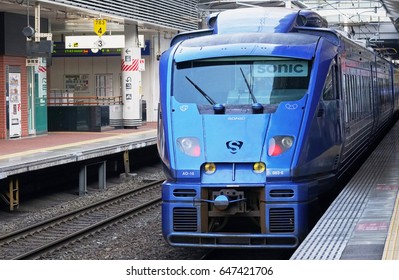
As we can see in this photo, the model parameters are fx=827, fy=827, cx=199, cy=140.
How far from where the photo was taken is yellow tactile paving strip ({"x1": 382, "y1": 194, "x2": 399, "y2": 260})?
714 centimetres

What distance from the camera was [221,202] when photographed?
9.28 meters

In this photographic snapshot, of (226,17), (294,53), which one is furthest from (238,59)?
(226,17)

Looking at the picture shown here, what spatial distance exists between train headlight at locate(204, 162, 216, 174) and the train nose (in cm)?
34

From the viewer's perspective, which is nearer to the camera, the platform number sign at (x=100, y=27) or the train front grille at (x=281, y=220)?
the train front grille at (x=281, y=220)

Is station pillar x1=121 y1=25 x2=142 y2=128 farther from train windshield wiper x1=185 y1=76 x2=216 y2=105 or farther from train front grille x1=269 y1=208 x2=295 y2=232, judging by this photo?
train front grille x1=269 y1=208 x2=295 y2=232

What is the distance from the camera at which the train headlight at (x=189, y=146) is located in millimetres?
9656

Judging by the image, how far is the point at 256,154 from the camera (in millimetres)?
9477

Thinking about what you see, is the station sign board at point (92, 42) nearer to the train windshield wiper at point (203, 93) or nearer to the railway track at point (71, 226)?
the railway track at point (71, 226)

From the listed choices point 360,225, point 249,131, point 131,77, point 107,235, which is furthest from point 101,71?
point 360,225

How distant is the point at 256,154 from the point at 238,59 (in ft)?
4.87

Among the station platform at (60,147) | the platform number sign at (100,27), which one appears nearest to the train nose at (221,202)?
the station platform at (60,147)

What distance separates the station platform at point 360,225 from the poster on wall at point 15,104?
43.0 feet

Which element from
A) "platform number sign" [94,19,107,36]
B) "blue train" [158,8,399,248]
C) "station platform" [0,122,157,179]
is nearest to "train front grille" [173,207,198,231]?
"blue train" [158,8,399,248]
